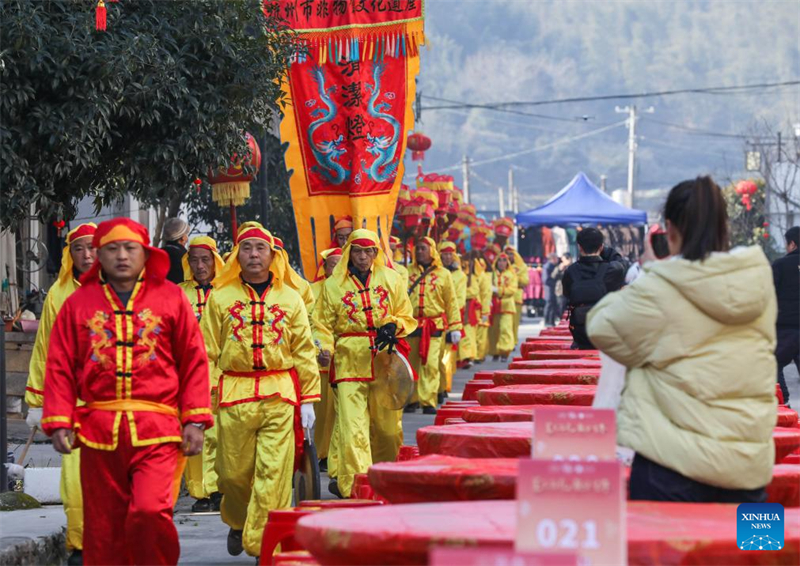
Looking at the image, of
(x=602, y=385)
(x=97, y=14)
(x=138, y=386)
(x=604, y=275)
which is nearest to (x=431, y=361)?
(x=604, y=275)

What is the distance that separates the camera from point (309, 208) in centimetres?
1463

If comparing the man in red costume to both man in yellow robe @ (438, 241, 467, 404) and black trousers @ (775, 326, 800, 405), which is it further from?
man in yellow robe @ (438, 241, 467, 404)

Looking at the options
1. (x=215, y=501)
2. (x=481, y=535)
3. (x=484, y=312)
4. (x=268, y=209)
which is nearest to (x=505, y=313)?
(x=484, y=312)

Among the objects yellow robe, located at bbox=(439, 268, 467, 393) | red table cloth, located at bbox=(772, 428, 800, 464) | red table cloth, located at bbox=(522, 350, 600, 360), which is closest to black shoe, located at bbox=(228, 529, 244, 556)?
red table cloth, located at bbox=(772, 428, 800, 464)

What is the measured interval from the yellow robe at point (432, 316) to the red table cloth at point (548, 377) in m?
7.86

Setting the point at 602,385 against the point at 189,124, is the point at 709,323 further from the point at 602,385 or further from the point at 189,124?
the point at 189,124

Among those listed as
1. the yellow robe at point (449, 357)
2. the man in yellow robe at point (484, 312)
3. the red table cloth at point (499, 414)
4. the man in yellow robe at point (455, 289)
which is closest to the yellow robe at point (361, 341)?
the red table cloth at point (499, 414)

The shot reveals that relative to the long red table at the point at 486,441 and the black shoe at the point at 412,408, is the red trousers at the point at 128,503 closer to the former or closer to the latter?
the long red table at the point at 486,441

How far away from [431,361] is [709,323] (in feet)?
41.8

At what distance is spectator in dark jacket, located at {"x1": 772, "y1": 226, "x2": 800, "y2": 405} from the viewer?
43.9 ft

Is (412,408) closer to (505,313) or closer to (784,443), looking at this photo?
(505,313)

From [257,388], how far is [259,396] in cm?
5

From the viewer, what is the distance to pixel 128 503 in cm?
686

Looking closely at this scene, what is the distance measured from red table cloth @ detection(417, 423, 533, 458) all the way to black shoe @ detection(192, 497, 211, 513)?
4.19 m
